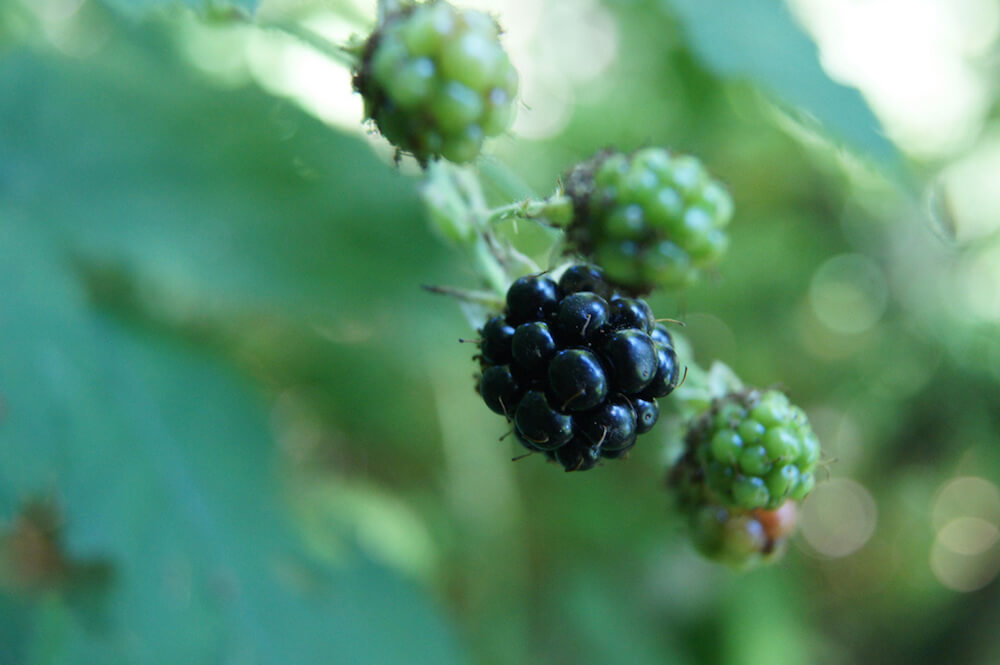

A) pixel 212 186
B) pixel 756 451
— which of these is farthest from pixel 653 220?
pixel 212 186

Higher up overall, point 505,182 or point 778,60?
point 778,60

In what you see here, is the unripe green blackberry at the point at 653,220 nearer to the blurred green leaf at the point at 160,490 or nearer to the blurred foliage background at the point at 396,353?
the blurred foliage background at the point at 396,353

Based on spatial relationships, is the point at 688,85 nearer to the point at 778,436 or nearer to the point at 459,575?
the point at 778,436

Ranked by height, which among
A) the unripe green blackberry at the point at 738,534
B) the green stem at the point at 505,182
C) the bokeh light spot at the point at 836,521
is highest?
the bokeh light spot at the point at 836,521

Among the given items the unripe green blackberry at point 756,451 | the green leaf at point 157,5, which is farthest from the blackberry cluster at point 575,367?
the green leaf at point 157,5

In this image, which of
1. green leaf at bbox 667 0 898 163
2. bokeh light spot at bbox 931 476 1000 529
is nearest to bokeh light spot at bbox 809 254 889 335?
bokeh light spot at bbox 931 476 1000 529

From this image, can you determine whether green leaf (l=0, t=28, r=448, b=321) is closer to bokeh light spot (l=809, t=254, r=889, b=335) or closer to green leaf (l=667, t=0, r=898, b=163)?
green leaf (l=667, t=0, r=898, b=163)

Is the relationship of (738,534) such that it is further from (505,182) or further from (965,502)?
(965,502)

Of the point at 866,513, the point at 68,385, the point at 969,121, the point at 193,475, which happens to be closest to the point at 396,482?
the point at 193,475
